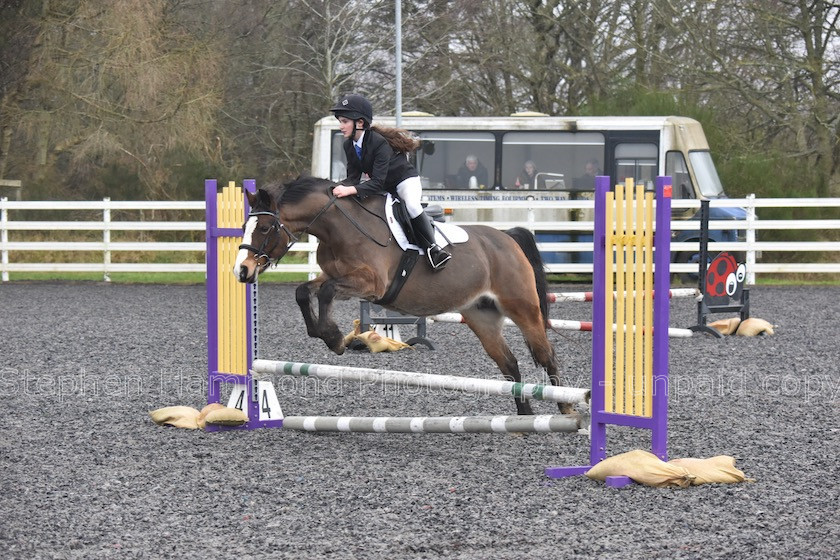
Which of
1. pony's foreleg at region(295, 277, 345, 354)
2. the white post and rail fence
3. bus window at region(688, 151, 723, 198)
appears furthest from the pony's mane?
bus window at region(688, 151, 723, 198)

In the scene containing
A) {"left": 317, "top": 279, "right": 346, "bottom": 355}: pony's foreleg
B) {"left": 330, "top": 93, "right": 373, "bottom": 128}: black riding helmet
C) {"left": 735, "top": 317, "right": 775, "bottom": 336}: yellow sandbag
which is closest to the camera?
{"left": 317, "top": 279, "right": 346, "bottom": 355}: pony's foreleg

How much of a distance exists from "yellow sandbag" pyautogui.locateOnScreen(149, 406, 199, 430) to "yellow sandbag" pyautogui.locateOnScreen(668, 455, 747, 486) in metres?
2.97

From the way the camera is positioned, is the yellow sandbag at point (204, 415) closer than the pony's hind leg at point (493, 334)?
Yes

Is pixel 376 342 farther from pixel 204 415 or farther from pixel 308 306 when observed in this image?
pixel 308 306

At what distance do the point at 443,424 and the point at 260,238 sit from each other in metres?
1.47

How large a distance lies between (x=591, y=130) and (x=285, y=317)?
25.7 feet

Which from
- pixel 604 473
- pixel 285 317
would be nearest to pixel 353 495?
pixel 604 473

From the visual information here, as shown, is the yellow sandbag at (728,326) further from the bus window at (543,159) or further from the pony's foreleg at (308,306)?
the bus window at (543,159)

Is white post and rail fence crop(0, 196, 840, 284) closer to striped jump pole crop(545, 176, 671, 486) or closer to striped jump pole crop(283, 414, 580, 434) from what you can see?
striped jump pole crop(283, 414, 580, 434)

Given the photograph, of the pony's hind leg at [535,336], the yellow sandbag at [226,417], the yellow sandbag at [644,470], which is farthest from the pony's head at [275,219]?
the yellow sandbag at [644,470]

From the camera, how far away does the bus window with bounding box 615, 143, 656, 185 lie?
1872 centimetres

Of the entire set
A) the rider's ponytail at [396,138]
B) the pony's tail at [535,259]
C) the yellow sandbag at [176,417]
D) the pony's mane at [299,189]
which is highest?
the rider's ponytail at [396,138]

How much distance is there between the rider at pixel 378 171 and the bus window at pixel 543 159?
499 inches

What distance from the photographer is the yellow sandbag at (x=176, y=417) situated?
6465 millimetres
